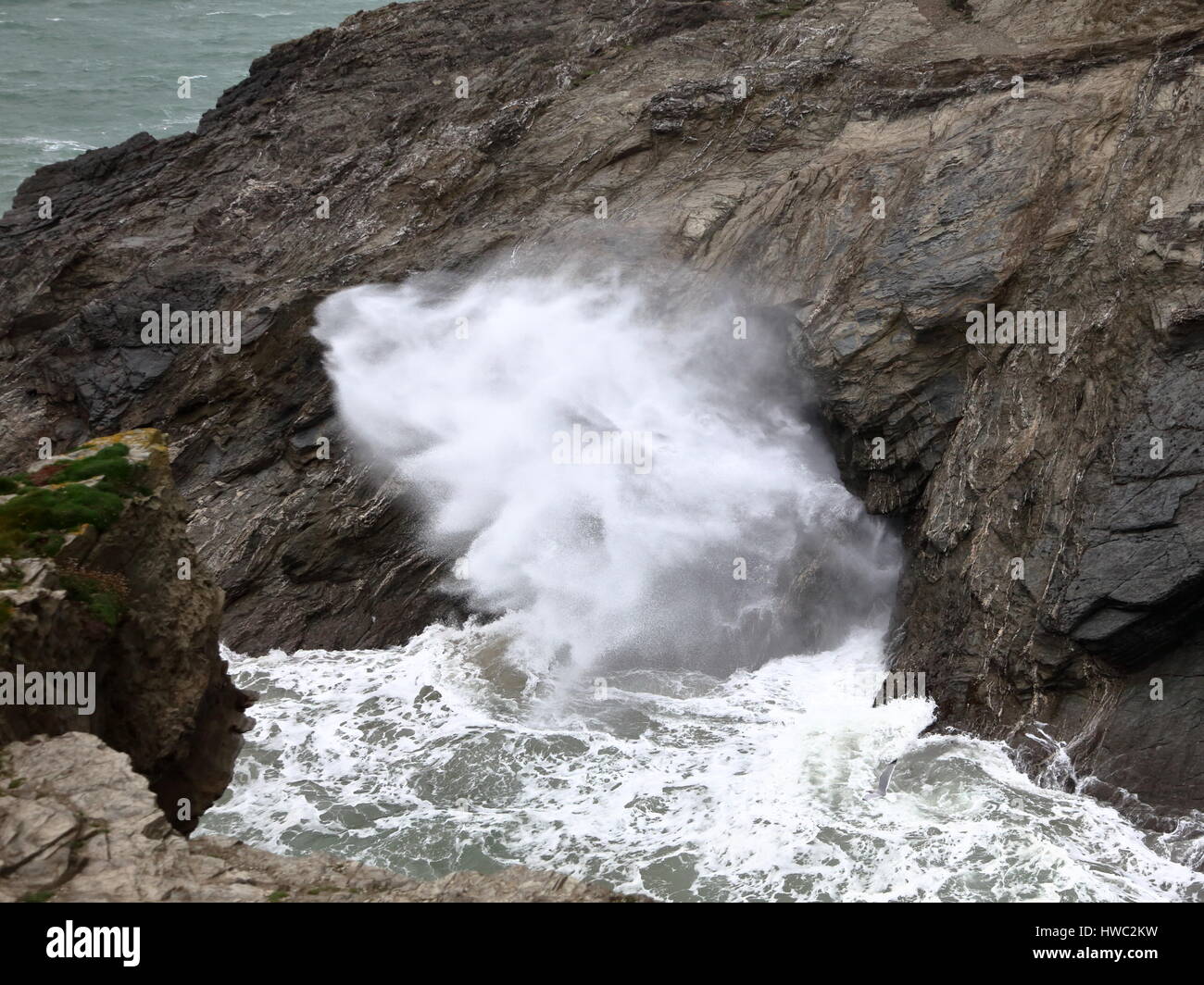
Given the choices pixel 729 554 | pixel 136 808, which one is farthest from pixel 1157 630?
pixel 136 808

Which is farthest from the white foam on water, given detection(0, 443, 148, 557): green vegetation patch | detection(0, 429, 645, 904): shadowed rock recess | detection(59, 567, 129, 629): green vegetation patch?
detection(0, 443, 148, 557): green vegetation patch

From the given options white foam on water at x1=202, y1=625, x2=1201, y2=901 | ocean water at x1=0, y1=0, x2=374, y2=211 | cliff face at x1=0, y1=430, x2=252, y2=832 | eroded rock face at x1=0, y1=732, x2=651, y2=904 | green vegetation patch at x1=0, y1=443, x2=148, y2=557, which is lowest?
white foam on water at x1=202, y1=625, x2=1201, y2=901

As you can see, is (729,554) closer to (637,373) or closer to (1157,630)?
(637,373)

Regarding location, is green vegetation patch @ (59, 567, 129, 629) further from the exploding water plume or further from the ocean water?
the ocean water

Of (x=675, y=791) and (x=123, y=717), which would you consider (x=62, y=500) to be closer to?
(x=123, y=717)

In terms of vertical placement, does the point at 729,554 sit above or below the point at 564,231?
below
